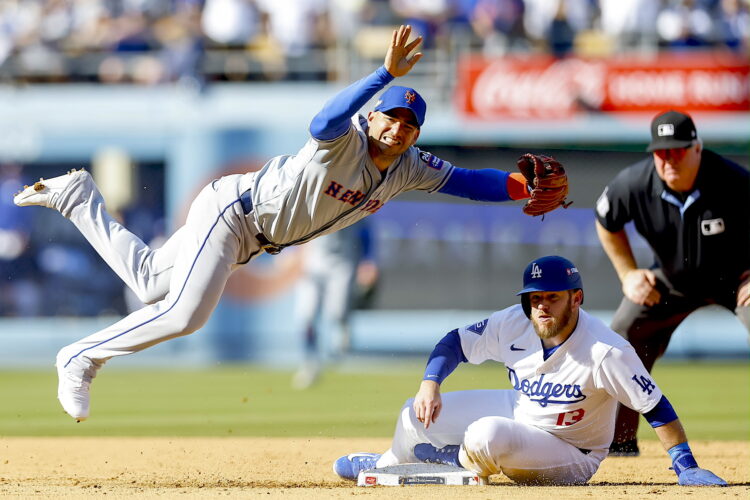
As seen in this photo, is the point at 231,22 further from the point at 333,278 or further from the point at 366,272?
the point at 333,278

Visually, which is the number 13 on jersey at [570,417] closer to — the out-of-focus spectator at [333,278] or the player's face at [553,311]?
the player's face at [553,311]

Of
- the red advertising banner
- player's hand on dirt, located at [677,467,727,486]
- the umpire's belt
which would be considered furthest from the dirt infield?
the red advertising banner

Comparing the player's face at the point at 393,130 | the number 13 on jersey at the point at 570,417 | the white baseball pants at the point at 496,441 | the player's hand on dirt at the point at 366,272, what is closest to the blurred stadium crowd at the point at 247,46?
the player's hand on dirt at the point at 366,272

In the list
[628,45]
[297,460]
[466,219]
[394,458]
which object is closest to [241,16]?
[466,219]

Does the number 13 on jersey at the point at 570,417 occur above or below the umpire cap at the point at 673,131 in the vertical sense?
below

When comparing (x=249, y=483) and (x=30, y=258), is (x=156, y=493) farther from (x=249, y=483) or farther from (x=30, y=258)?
(x=30, y=258)

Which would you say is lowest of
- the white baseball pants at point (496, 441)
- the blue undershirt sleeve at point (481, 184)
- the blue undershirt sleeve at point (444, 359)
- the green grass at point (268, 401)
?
the green grass at point (268, 401)

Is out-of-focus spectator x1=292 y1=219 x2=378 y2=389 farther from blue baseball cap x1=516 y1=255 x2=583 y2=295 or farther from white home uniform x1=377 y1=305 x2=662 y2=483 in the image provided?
blue baseball cap x1=516 y1=255 x2=583 y2=295
